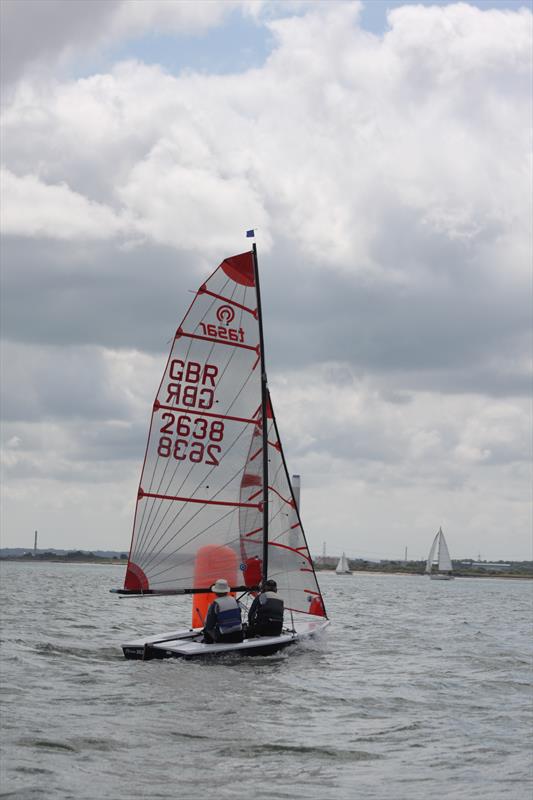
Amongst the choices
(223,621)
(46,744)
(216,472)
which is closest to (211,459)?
(216,472)

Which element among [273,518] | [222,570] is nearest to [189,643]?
[222,570]

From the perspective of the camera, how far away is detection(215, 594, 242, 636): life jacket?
2358 cm

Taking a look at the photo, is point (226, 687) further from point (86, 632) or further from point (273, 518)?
point (86, 632)

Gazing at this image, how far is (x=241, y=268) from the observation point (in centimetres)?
2803

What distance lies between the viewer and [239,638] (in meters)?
23.8

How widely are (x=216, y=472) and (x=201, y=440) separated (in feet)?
3.06

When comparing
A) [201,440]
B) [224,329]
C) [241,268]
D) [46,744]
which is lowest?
[46,744]

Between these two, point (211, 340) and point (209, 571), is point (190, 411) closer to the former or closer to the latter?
point (211, 340)

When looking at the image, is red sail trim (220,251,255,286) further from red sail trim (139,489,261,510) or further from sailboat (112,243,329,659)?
red sail trim (139,489,261,510)

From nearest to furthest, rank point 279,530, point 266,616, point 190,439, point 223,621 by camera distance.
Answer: point 223,621 → point 266,616 → point 190,439 → point 279,530

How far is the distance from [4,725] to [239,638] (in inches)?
341

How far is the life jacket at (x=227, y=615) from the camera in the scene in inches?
928

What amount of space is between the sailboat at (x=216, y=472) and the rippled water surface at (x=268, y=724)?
2394 millimetres

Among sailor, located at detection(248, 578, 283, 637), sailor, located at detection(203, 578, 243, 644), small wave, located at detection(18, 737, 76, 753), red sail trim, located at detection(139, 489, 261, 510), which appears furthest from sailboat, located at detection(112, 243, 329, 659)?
small wave, located at detection(18, 737, 76, 753)
